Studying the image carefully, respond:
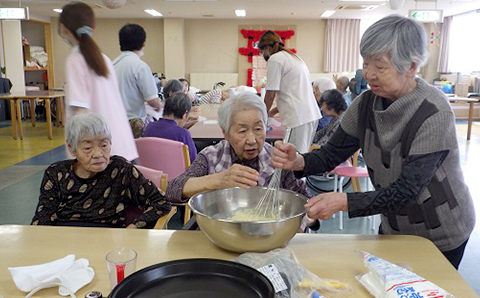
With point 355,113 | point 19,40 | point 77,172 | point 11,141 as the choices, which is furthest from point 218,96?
point 19,40

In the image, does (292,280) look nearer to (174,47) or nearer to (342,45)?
(174,47)

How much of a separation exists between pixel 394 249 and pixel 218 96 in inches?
197

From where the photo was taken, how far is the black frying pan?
0.87 metres

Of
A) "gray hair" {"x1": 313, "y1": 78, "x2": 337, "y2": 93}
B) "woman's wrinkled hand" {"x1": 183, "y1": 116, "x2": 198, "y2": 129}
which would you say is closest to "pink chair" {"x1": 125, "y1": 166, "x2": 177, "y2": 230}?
"woman's wrinkled hand" {"x1": 183, "y1": 116, "x2": 198, "y2": 129}

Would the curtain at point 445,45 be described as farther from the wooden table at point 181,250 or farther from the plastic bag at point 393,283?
the plastic bag at point 393,283

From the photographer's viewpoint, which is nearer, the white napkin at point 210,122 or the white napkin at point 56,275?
the white napkin at point 56,275

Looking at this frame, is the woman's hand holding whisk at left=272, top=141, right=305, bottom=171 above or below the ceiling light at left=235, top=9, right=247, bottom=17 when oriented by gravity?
below

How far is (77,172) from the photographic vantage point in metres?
1.95

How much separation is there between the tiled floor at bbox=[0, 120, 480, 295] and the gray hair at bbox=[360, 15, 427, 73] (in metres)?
1.76

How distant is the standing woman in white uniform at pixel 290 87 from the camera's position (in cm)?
338

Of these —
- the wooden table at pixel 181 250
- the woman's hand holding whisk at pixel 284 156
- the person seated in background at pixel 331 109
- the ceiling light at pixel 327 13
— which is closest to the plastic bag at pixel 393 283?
the wooden table at pixel 181 250

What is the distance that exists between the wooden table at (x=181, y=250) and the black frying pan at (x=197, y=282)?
0.58 feet

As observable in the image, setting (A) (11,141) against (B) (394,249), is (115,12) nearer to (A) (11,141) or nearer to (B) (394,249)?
(A) (11,141)

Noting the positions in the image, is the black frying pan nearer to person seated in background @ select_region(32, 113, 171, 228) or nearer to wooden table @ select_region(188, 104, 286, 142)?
person seated in background @ select_region(32, 113, 171, 228)
